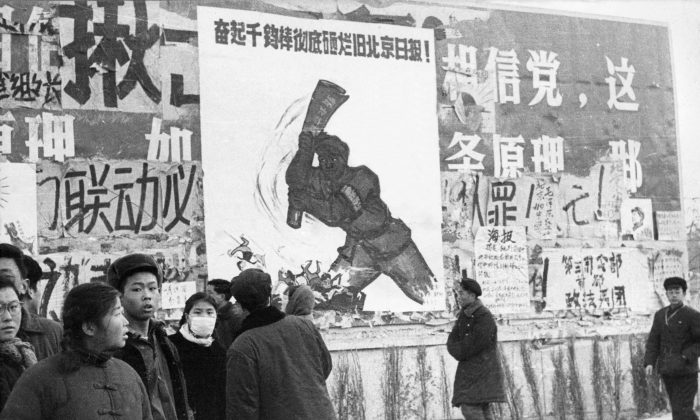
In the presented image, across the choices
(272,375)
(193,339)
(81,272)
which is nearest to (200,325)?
(193,339)

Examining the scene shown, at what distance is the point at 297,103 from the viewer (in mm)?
13117

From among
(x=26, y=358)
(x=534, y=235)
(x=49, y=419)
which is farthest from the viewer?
(x=534, y=235)

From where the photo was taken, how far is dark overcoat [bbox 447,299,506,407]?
10.3 metres

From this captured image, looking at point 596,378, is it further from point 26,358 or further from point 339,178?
point 26,358

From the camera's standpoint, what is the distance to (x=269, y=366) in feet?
19.9

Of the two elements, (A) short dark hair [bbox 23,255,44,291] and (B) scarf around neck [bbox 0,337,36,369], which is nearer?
(B) scarf around neck [bbox 0,337,36,369]

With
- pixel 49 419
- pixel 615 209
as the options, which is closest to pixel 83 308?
pixel 49 419

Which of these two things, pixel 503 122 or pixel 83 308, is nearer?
pixel 83 308

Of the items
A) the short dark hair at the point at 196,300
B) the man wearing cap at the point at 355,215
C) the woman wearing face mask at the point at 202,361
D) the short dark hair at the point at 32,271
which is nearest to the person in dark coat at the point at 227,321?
the short dark hair at the point at 196,300

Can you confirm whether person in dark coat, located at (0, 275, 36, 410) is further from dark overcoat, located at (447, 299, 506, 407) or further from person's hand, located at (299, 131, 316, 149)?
person's hand, located at (299, 131, 316, 149)

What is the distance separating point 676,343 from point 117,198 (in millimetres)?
5837

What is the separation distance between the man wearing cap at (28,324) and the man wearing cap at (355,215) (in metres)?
7.27

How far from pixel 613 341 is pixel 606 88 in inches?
130

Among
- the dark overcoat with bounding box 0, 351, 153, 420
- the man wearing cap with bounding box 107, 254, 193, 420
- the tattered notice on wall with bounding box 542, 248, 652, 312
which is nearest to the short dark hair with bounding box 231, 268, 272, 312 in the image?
the man wearing cap with bounding box 107, 254, 193, 420
